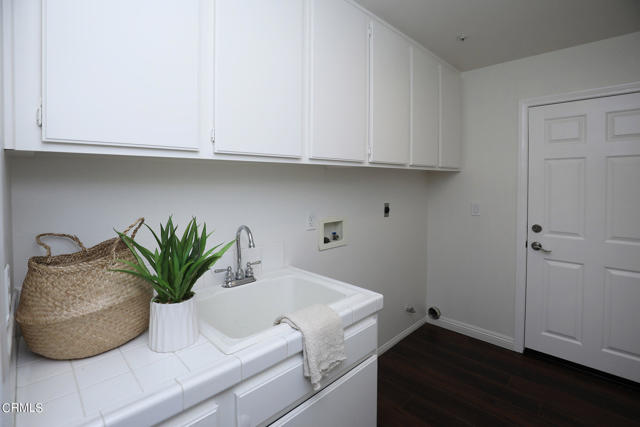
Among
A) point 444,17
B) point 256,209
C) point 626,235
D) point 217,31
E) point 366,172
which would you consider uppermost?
point 444,17

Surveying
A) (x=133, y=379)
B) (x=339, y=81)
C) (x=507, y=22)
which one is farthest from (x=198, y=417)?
(x=507, y=22)

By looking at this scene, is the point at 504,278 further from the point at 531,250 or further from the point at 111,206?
the point at 111,206

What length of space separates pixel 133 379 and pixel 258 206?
965 millimetres

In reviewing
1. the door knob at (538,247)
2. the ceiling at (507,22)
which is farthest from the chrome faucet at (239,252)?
the door knob at (538,247)

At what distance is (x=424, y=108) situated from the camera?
7.16ft

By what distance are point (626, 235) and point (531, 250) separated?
551mm

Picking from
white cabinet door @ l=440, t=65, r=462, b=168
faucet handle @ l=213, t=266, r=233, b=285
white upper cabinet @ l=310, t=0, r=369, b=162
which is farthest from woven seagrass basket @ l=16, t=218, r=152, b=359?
white cabinet door @ l=440, t=65, r=462, b=168

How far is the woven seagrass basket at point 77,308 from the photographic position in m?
0.83

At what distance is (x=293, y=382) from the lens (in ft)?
→ 3.34

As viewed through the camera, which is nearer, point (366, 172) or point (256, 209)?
point (256, 209)

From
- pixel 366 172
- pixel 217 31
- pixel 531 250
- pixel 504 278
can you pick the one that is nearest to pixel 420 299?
pixel 504 278

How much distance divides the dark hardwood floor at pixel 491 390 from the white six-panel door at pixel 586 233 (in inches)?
8.8

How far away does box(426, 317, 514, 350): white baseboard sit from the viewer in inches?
103

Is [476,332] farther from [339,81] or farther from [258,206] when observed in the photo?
[339,81]
